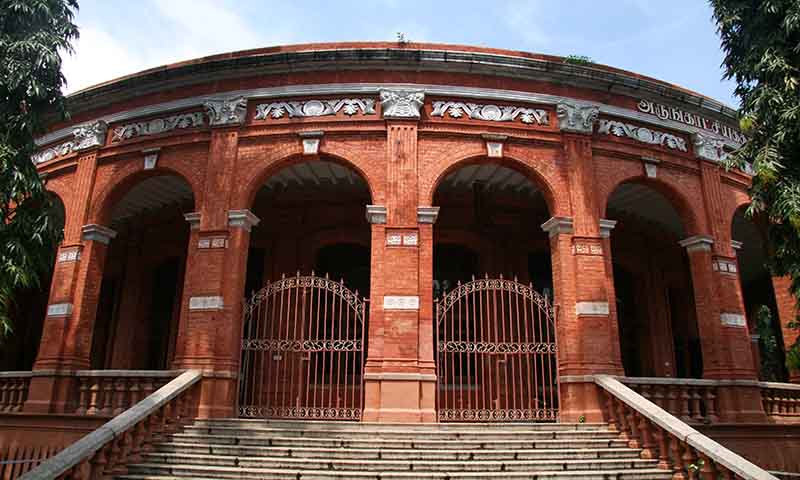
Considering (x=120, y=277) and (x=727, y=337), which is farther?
(x=120, y=277)

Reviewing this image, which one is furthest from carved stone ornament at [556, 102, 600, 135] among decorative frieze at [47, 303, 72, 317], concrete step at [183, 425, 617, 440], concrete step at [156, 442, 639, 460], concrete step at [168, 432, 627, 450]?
decorative frieze at [47, 303, 72, 317]

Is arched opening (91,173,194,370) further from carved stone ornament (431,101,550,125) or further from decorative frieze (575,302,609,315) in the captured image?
decorative frieze (575,302,609,315)

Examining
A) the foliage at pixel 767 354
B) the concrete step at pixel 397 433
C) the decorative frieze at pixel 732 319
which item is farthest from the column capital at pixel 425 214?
the foliage at pixel 767 354

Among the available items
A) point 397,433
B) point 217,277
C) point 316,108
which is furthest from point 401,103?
point 397,433

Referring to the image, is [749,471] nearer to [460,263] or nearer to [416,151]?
[416,151]

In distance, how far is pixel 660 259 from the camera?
1755 cm

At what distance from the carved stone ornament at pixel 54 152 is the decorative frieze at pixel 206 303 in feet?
18.3

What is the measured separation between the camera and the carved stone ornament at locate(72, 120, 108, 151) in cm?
1316

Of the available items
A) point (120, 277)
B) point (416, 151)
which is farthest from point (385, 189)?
point (120, 277)

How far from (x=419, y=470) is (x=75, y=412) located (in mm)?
7255

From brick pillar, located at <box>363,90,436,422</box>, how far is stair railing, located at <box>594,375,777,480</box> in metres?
3.09

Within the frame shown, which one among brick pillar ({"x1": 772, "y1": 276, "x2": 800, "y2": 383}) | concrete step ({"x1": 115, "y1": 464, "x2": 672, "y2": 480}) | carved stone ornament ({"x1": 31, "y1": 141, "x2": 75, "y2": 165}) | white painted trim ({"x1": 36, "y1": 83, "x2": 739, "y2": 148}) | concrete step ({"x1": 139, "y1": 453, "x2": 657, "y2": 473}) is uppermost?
white painted trim ({"x1": 36, "y1": 83, "x2": 739, "y2": 148})

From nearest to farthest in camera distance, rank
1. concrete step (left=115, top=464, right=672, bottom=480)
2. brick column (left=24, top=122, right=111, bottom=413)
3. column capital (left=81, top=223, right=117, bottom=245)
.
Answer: concrete step (left=115, top=464, right=672, bottom=480)
brick column (left=24, top=122, right=111, bottom=413)
column capital (left=81, top=223, right=117, bottom=245)

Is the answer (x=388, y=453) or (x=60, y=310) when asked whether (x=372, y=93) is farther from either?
(x=60, y=310)
